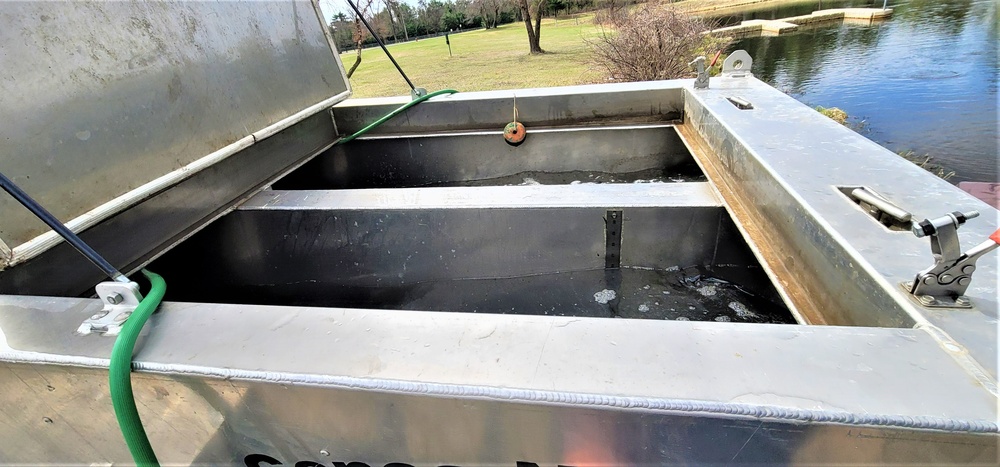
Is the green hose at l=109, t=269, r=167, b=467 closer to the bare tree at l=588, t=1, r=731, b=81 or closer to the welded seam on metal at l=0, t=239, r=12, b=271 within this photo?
the welded seam on metal at l=0, t=239, r=12, b=271

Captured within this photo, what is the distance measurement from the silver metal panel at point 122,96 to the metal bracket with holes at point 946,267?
7.00 ft

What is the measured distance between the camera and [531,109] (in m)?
3.11

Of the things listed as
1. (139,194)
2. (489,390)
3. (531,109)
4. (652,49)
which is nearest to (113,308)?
(139,194)

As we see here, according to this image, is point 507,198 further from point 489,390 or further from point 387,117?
point 387,117

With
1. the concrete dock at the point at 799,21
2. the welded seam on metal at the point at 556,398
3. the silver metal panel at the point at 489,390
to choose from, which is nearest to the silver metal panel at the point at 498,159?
the silver metal panel at the point at 489,390

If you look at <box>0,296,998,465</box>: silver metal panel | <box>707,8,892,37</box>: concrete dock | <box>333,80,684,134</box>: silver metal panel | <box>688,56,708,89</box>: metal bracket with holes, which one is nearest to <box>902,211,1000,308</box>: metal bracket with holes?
<box>0,296,998,465</box>: silver metal panel

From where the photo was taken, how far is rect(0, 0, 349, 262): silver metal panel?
1.36 m

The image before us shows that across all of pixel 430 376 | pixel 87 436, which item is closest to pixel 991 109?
pixel 430 376

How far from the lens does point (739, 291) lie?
192cm

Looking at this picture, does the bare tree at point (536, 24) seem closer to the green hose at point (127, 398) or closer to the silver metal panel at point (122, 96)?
the silver metal panel at point (122, 96)

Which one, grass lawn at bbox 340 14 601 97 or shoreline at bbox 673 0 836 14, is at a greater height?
shoreline at bbox 673 0 836 14

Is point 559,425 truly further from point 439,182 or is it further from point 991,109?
point 991,109

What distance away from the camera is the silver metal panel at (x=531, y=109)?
2.96 metres

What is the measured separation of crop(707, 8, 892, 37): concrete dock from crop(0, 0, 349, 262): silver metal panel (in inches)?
706
